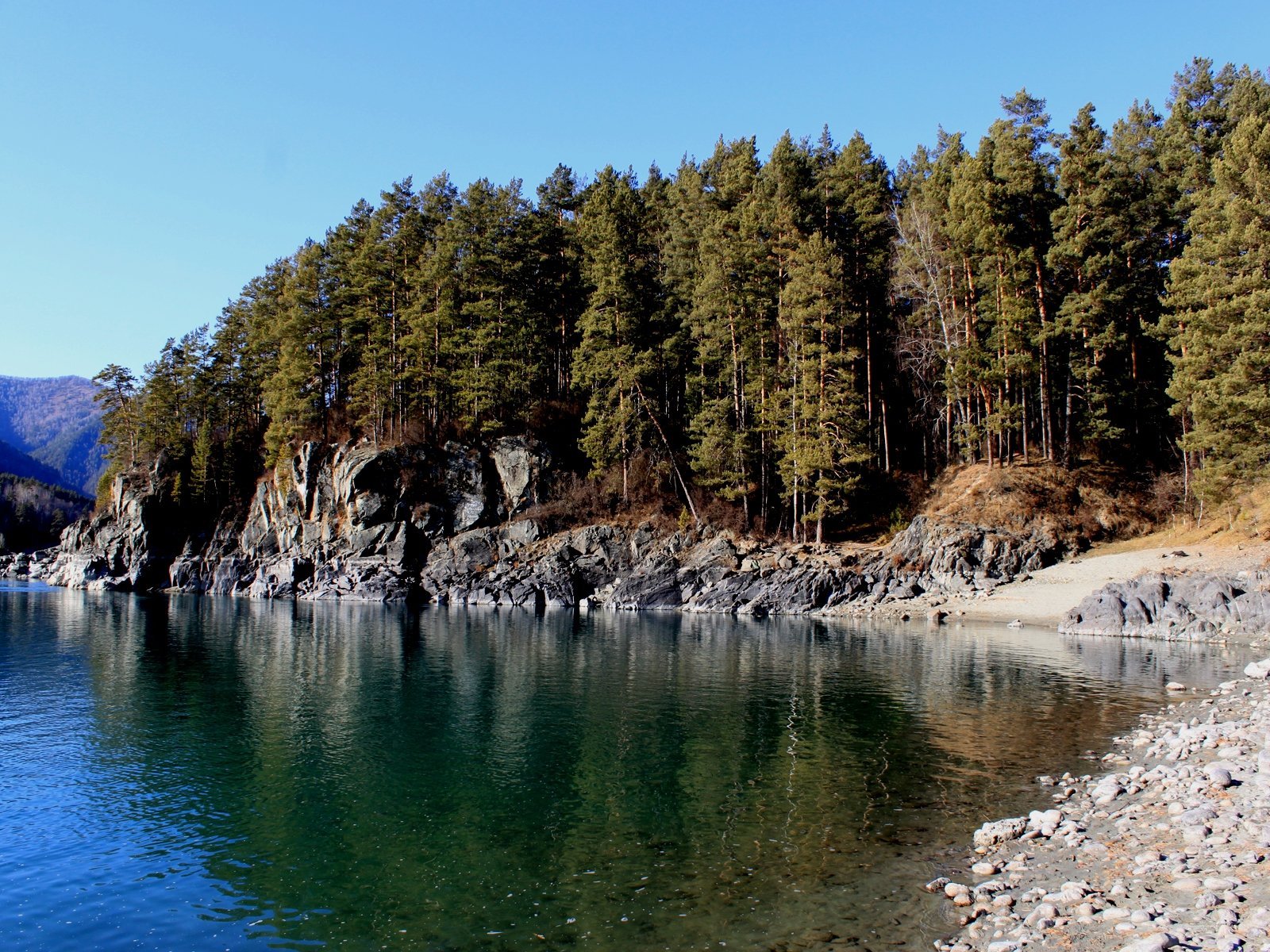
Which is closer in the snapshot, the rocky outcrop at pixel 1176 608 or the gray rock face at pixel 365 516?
the rocky outcrop at pixel 1176 608

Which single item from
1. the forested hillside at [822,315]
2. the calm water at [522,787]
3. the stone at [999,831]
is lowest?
the calm water at [522,787]

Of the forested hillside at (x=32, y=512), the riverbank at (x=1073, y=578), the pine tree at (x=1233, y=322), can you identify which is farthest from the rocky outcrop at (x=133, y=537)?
the pine tree at (x=1233, y=322)

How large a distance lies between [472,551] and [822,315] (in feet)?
114

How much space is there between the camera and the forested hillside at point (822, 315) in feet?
167

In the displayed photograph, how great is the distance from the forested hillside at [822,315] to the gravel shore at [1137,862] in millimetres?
30860

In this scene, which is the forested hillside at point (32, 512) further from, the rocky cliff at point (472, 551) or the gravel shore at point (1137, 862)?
the gravel shore at point (1137, 862)

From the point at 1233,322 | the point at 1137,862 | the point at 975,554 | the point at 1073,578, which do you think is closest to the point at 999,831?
→ the point at 1137,862

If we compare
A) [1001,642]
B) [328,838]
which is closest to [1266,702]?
[1001,642]

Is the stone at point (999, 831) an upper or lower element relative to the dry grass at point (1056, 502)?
lower

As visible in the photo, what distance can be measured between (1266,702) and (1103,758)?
17.9ft

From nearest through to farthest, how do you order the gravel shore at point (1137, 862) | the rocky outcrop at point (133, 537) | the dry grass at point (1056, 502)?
the gravel shore at point (1137, 862)
the dry grass at point (1056, 502)
the rocky outcrop at point (133, 537)

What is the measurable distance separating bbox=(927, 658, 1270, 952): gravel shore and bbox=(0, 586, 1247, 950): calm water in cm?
93

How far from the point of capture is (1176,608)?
3697cm

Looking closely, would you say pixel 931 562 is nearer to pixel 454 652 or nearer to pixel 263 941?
pixel 454 652
